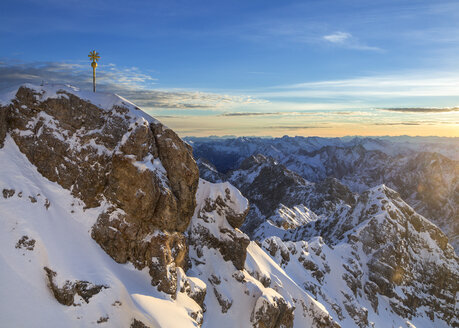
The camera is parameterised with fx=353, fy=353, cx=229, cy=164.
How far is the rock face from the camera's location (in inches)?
1538

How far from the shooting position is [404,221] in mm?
131625

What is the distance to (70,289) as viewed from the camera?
32.9 metres

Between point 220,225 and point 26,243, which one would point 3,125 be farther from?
point 220,225

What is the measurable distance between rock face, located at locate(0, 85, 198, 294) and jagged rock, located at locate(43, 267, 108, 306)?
5.17m

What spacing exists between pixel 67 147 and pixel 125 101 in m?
8.80

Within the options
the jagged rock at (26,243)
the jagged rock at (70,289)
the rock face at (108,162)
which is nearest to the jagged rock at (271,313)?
the rock face at (108,162)

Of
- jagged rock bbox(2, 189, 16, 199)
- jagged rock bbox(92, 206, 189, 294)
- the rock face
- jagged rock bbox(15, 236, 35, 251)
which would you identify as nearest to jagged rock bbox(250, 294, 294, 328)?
jagged rock bbox(92, 206, 189, 294)

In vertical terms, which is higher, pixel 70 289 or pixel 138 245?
pixel 138 245

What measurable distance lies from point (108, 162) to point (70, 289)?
14318 millimetres

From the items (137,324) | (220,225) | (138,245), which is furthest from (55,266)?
(220,225)

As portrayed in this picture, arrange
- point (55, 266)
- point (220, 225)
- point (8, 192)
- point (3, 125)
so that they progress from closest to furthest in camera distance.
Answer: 1. point (55, 266)
2. point (8, 192)
3. point (3, 125)
4. point (220, 225)

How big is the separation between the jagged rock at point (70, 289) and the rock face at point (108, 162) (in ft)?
16.9

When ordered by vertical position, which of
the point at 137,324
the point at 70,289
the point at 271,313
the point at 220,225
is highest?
the point at 70,289

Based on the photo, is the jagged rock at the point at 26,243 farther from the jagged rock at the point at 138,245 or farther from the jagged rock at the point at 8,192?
the jagged rock at the point at 138,245
